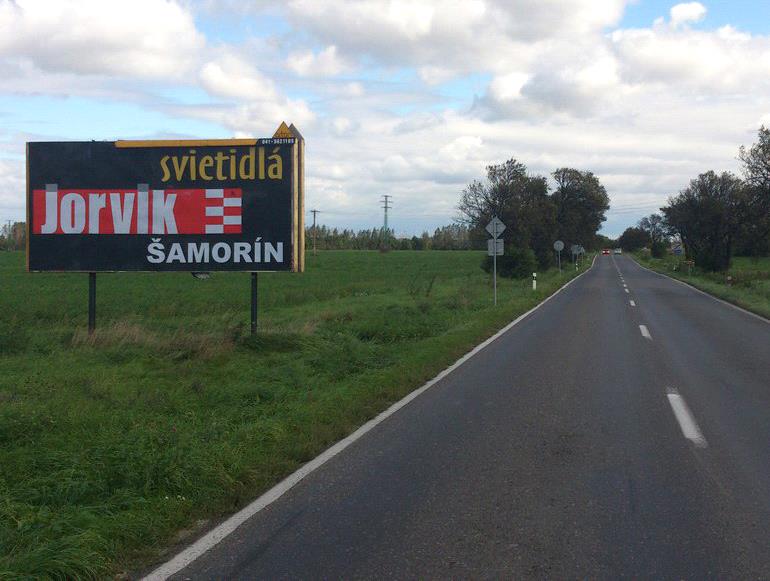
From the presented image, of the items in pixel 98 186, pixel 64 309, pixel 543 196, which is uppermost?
pixel 543 196

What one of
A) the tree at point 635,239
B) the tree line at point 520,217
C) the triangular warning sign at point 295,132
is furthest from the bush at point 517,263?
the tree at point 635,239

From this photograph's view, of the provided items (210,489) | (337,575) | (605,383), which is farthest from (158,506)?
(605,383)

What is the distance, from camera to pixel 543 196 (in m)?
59.0

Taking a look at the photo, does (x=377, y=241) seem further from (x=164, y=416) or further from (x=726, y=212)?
(x=164, y=416)

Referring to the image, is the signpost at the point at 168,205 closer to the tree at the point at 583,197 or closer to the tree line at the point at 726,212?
the tree line at the point at 726,212

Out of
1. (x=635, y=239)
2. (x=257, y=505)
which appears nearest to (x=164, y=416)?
(x=257, y=505)

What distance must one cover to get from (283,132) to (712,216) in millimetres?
51867

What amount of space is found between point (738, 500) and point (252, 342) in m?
10.0

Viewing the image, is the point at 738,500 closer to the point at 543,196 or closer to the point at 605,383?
the point at 605,383

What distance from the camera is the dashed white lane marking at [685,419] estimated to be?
7438 millimetres

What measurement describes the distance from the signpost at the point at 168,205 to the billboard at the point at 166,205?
0.02 meters

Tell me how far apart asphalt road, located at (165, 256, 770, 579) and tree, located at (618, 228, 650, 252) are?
582 ft

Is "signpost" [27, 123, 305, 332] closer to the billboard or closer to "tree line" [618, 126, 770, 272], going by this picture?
the billboard

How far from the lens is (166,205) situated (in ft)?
49.8
